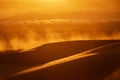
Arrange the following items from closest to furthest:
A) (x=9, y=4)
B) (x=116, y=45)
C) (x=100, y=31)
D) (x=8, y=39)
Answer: (x=116, y=45)
(x=8, y=39)
(x=100, y=31)
(x=9, y=4)

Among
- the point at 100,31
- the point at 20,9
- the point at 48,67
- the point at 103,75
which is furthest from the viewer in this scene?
the point at 20,9

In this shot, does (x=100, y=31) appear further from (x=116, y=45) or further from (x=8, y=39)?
(x=116, y=45)

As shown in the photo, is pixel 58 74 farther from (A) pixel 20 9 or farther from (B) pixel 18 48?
(A) pixel 20 9

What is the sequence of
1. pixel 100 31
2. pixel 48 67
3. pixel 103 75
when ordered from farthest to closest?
pixel 100 31 → pixel 48 67 → pixel 103 75

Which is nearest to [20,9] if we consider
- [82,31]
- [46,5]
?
[46,5]

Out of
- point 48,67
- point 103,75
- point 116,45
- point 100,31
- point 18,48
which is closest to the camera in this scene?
point 103,75

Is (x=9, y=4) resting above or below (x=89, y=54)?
below

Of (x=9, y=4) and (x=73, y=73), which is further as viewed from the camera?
(x=9, y=4)

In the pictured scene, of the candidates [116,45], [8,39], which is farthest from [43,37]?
[116,45]

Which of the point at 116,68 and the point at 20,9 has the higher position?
the point at 116,68
